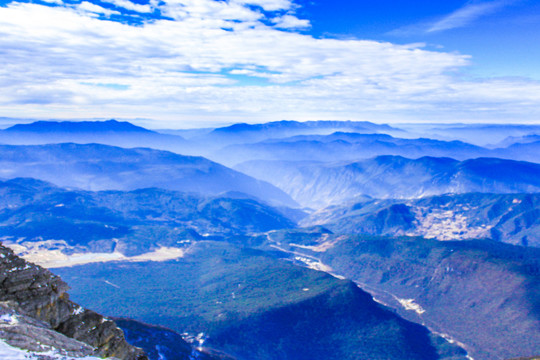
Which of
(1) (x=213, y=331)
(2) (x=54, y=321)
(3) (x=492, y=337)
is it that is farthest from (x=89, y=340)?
(3) (x=492, y=337)

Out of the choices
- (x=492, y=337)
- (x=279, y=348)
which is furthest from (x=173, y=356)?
(x=492, y=337)

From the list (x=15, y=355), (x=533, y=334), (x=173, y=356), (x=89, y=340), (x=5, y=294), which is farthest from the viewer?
(x=533, y=334)

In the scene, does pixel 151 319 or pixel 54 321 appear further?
pixel 151 319

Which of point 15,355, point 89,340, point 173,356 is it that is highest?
point 15,355

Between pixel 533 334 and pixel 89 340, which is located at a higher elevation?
pixel 89 340

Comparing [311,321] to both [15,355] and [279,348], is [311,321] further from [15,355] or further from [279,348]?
[15,355]

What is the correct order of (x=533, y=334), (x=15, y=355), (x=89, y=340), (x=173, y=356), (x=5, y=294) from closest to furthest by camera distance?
(x=15, y=355)
(x=5, y=294)
(x=89, y=340)
(x=173, y=356)
(x=533, y=334)
